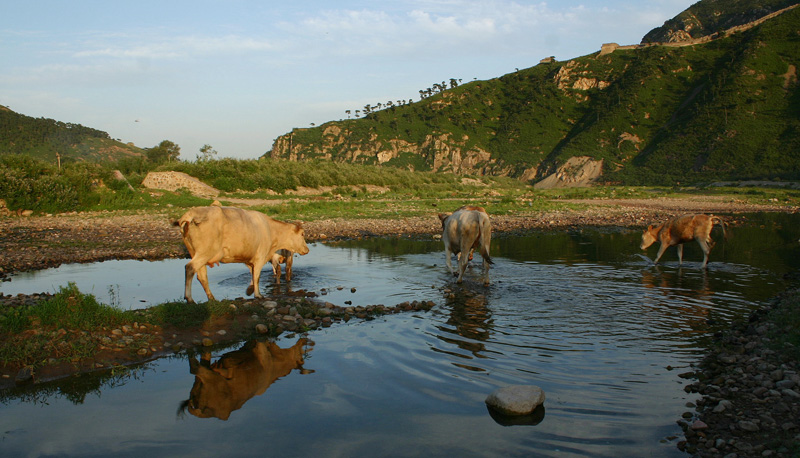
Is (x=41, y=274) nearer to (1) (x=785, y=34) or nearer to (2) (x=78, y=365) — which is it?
(2) (x=78, y=365)

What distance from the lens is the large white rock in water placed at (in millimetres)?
5859

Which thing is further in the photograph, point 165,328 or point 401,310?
point 401,310

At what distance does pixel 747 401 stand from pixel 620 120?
124 m

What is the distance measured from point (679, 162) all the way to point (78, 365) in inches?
3969

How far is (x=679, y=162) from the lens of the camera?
92562 mm

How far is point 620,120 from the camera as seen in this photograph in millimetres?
118562

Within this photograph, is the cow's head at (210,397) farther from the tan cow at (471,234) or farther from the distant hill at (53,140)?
the distant hill at (53,140)

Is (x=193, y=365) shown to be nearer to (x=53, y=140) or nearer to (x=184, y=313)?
(x=184, y=313)

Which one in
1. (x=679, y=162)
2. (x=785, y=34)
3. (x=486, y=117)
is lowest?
(x=679, y=162)

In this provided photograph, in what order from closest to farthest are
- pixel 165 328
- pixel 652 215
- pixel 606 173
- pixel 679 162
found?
pixel 165 328 → pixel 652 215 → pixel 679 162 → pixel 606 173

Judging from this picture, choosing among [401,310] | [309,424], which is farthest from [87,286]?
[309,424]

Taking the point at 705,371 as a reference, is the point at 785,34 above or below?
above

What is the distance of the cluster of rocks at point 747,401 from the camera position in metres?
4.88

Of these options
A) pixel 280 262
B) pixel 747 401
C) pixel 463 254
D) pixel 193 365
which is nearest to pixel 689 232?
pixel 463 254
